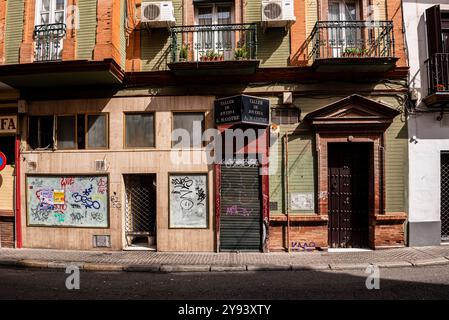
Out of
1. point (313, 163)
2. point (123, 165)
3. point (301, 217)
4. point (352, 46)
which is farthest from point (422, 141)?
point (123, 165)

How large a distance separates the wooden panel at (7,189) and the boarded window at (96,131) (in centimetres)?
297

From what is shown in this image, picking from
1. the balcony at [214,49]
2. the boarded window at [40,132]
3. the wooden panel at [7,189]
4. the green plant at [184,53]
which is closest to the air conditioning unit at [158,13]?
the balcony at [214,49]

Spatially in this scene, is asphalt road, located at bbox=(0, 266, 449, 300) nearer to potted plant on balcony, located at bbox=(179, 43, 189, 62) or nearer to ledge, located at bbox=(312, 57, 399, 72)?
ledge, located at bbox=(312, 57, 399, 72)

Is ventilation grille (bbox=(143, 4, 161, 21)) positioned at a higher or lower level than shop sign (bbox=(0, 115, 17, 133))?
higher

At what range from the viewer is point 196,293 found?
642 cm

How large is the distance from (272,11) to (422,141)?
605 cm

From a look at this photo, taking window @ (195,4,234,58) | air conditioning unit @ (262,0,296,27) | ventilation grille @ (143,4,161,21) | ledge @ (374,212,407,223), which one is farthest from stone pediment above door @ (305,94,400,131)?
ventilation grille @ (143,4,161,21)

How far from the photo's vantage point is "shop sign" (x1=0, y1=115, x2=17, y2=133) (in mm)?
10555

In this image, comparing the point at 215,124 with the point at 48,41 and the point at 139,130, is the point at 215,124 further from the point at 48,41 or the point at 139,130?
the point at 48,41

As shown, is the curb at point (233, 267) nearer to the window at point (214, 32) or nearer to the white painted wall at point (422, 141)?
the white painted wall at point (422, 141)

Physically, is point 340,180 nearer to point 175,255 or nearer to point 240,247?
point 240,247

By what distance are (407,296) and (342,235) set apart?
3.87m

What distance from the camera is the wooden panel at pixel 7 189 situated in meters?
10.7

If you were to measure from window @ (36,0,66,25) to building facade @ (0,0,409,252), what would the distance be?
0.14 ft
